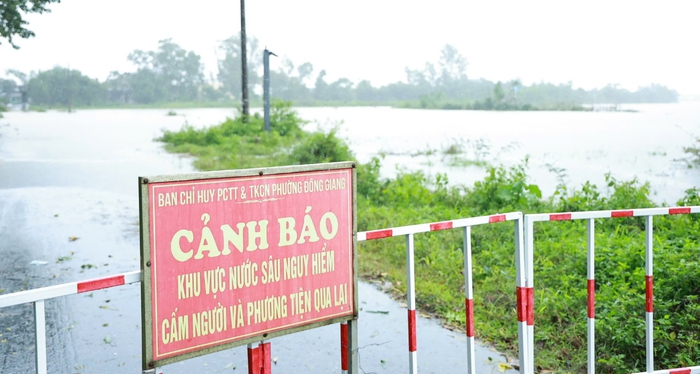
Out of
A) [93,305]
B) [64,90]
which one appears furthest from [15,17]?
[93,305]

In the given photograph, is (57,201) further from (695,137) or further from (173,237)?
(695,137)

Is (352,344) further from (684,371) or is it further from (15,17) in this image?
(15,17)

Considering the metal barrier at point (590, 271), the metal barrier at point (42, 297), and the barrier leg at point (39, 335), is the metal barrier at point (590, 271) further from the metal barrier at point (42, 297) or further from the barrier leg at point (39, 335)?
the barrier leg at point (39, 335)

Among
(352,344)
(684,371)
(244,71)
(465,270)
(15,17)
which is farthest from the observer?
(244,71)

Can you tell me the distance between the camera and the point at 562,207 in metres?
9.88

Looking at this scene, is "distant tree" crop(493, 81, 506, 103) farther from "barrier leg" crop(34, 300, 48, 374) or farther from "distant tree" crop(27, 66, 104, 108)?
"barrier leg" crop(34, 300, 48, 374)

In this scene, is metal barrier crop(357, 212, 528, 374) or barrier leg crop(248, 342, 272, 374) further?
metal barrier crop(357, 212, 528, 374)

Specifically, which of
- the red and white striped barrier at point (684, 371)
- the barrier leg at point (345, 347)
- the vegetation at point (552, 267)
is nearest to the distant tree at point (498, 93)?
the vegetation at point (552, 267)

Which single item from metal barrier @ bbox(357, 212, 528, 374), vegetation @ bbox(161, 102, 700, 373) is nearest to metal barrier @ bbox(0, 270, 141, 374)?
metal barrier @ bbox(357, 212, 528, 374)

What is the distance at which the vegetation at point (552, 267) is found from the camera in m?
4.87

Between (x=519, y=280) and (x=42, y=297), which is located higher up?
(x=42, y=297)

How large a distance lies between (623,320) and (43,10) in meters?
9.47

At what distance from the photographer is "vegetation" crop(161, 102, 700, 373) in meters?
4.87

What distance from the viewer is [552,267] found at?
6.54 metres
